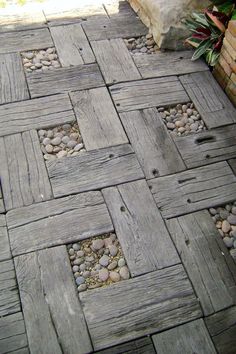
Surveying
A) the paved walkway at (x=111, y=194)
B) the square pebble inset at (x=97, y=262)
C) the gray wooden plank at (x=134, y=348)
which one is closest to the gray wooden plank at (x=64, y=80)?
the paved walkway at (x=111, y=194)

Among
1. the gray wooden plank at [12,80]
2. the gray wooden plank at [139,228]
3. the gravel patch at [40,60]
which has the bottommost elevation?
the gray wooden plank at [139,228]

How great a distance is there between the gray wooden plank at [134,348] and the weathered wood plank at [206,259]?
305 millimetres

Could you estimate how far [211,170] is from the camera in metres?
2.10

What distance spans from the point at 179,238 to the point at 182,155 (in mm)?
564

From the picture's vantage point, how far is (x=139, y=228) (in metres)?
1.84

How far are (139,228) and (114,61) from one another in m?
1.37

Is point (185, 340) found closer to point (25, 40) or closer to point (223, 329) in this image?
point (223, 329)

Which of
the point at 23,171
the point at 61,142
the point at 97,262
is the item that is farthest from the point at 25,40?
the point at 97,262

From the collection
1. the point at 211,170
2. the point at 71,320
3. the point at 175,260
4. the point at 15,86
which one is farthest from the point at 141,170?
the point at 15,86

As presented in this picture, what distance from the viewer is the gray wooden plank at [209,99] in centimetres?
235

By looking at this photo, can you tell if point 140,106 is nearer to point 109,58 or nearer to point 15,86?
point 109,58

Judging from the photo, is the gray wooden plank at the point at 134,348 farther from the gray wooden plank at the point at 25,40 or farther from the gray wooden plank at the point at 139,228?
the gray wooden plank at the point at 25,40

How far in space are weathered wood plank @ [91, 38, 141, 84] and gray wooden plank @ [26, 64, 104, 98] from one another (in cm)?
8

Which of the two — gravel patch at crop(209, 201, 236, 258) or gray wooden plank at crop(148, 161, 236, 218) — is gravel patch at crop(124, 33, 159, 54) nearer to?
gray wooden plank at crop(148, 161, 236, 218)
